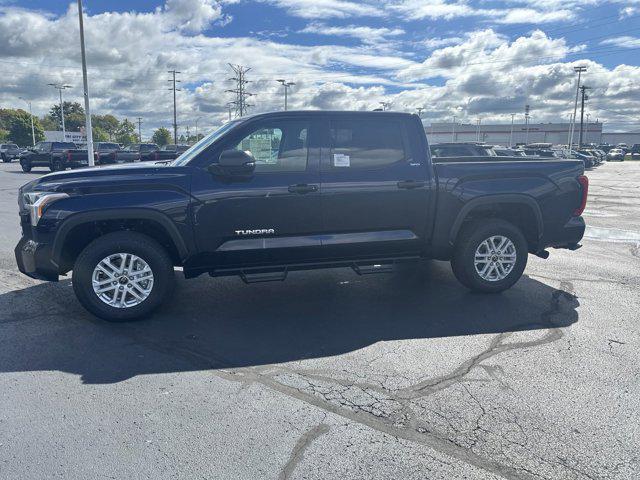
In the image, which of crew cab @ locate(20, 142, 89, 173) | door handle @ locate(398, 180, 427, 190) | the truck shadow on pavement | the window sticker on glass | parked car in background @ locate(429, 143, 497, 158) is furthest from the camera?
crew cab @ locate(20, 142, 89, 173)

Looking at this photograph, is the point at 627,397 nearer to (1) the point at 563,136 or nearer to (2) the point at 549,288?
(2) the point at 549,288

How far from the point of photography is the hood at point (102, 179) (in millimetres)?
4562

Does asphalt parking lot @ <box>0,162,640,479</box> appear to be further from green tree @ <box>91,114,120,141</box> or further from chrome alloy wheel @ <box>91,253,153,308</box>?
green tree @ <box>91,114,120,141</box>

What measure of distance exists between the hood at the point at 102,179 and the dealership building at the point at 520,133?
374 ft

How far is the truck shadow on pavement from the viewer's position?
13.2 feet

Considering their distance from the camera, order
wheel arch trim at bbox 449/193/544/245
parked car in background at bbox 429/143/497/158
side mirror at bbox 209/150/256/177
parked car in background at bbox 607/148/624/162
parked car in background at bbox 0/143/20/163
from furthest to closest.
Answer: parked car in background at bbox 607/148/624/162
parked car in background at bbox 0/143/20/163
parked car in background at bbox 429/143/497/158
wheel arch trim at bbox 449/193/544/245
side mirror at bbox 209/150/256/177

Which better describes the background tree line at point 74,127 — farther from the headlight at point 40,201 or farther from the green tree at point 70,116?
the headlight at point 40,201

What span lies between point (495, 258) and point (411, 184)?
1.35 meters

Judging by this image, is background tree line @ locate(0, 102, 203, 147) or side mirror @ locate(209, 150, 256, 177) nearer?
side mirror @ locate(209, 150, 256, 177)

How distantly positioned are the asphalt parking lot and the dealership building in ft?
372

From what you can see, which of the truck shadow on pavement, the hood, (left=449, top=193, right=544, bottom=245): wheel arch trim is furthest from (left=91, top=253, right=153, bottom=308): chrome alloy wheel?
(left=449, top=193, right=544, bottom=245): wheel arch trim

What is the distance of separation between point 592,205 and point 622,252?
807cm

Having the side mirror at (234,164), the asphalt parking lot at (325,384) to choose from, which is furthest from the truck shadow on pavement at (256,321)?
the side mirror at (234,164)

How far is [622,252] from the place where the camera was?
8078 mm
